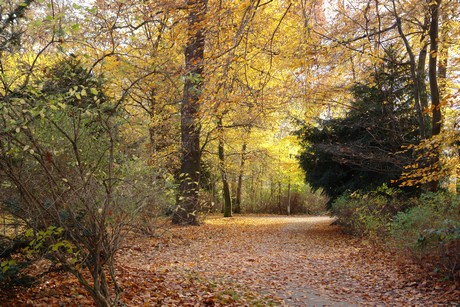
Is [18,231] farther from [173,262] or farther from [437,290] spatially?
[437,290]

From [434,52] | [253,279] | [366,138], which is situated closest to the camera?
[253,279]

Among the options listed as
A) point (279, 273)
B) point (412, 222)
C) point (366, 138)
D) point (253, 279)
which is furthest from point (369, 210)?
point (253, 279)

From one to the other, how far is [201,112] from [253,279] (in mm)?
3628

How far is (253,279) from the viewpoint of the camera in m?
7.50

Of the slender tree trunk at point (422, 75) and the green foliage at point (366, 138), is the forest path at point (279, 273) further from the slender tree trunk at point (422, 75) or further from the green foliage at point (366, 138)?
the slender tree trunk at point (422, 75)

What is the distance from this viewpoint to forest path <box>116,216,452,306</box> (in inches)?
236

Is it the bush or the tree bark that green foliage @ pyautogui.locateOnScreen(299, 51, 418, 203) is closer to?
the tree bark

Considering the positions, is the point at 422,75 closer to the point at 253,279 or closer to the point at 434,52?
the point at 434,52

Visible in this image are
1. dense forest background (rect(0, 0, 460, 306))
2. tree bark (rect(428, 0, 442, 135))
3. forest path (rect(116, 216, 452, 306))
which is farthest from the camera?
tree bark (rect(428, 0, 442, 135))

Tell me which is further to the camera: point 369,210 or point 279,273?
point 369,210

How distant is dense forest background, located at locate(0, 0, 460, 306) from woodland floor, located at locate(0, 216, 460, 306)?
1.67 ft

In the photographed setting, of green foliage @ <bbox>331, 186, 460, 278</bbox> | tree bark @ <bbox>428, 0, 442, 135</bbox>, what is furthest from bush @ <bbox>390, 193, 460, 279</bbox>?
tree bark @ <bbox>428, 0, 442, 135</bbox>

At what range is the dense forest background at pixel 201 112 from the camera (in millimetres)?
4027

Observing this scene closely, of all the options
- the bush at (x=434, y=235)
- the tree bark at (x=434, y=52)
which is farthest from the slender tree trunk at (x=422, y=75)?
the bush at (x=434, y=235)
